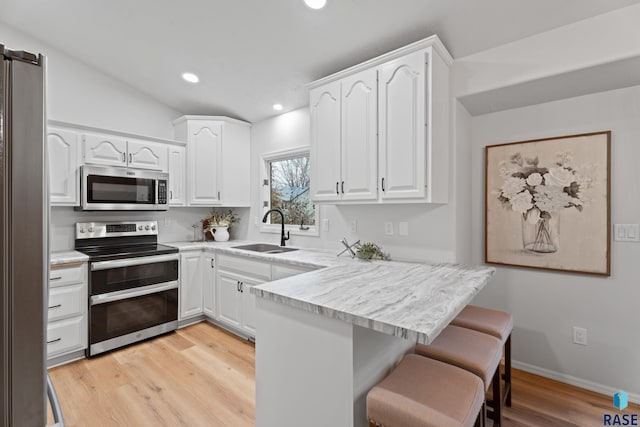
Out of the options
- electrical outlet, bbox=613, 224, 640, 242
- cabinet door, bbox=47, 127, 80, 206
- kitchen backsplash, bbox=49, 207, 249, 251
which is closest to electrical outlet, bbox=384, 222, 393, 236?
electrical outlet, bbox=613, 224, 640, 242

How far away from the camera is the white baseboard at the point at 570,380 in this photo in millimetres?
2098

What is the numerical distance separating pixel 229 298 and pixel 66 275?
138cm

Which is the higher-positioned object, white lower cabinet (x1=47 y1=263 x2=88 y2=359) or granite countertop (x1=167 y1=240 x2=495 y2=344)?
granite countertop (x1=167 y1=240 x2=495 y2=344)

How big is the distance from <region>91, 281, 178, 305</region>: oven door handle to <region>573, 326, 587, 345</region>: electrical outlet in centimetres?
352

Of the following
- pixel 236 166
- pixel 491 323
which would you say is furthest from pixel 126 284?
pixel 491 323

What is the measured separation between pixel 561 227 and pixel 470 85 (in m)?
1.23

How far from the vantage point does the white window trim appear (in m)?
3.34

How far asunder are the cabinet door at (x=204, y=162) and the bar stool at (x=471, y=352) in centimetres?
301

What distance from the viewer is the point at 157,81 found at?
135 inches

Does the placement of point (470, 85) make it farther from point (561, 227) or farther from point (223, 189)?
point (223, 189)

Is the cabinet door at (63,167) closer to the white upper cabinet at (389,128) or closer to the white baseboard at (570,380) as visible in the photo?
the white upper cabinet at (389,128)

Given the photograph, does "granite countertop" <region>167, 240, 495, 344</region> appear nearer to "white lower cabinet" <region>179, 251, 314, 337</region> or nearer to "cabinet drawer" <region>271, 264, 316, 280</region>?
"cabinet drawer" <region>271, 264, 316, 280</region>

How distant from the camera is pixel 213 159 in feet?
12.4

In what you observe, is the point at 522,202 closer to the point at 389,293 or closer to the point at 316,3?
the point at 389,293
